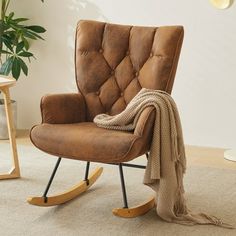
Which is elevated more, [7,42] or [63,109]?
[7,42]

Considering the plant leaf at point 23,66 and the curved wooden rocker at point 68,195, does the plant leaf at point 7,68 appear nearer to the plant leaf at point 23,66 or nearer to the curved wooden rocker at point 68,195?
the plant leaf at point 23,66

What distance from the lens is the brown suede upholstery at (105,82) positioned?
2283mm

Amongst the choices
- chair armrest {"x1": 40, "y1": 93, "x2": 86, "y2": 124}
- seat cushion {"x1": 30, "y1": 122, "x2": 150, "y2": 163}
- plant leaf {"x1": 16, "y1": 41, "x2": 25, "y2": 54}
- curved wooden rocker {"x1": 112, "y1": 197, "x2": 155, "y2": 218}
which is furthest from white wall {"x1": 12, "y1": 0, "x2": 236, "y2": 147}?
seat cushion {"x1": 30, "y1": 122, "x2": 150, "y2": 163}

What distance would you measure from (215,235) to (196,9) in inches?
78.1

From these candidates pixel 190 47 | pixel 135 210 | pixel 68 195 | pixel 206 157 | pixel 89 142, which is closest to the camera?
Answer: pixel 89 142

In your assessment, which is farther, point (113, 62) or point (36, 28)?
point (36, 28)

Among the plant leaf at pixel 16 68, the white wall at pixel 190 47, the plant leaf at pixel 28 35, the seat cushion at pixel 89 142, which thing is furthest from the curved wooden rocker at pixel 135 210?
the plant leaf at pixel 28 35

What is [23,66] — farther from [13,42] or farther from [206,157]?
[206,157]

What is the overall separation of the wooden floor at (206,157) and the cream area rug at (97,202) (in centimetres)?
14

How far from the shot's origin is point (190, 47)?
3730 millimetres

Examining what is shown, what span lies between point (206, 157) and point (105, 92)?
1158 mm

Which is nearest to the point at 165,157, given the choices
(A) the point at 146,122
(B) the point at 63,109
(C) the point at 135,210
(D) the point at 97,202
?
(A) the point at 146,122

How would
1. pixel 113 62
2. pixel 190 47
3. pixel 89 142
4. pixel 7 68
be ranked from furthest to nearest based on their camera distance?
1. pixel 7 68
2. pixel 190 47
3. pixel 113 62
4. pixel 89 142

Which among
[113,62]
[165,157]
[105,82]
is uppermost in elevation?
[113,62]
